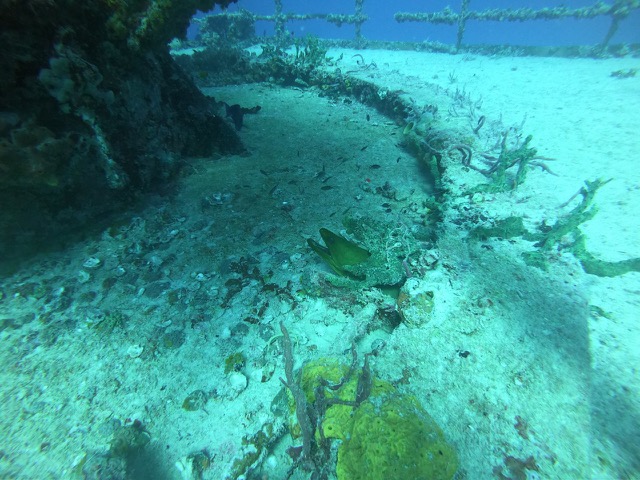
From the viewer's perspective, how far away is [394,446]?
5.50 feet

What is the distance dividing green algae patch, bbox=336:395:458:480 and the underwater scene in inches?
0.5

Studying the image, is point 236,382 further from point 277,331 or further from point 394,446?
point 394,446

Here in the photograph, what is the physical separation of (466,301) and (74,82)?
449 cm

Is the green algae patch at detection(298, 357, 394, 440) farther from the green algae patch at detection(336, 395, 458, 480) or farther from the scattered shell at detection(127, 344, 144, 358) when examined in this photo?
the scattered shell at detection(127, 344, 144, 358)

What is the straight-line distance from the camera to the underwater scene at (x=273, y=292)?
75.9 inches

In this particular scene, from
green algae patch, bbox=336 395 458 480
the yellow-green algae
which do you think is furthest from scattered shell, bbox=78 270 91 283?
green algae patch, bbox=336 395 458 480

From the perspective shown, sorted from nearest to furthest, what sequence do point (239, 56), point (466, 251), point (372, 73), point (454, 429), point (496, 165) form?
point (454, 429)
point (466, 251)
point (496, 165)
point (372, 73)
point (239, 56)

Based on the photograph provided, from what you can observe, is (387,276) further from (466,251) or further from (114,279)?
(114,279)

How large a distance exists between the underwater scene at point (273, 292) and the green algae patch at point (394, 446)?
13mm

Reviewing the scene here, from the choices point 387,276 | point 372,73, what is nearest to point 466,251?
point 387,276

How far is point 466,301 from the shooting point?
2.49 m

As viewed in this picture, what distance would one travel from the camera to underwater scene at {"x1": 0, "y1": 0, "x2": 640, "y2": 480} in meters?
1.93

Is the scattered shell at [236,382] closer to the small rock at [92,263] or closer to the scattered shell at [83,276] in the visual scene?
the scattered shell at [83,276]

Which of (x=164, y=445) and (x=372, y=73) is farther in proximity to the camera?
(x=372, y=73)
